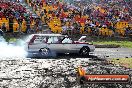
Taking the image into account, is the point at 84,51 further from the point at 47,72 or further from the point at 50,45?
the point at 47,72

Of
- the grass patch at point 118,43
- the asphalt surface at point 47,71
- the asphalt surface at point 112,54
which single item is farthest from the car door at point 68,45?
the grass patch at point 118,43

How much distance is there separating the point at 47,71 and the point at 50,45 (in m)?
5.95

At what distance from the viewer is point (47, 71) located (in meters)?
16.9

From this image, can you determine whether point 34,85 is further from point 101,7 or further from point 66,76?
point 101,7

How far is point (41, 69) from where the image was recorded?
1741 centimetres

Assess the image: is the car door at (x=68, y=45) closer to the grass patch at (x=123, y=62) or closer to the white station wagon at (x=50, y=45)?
the white station wagon at (x=50, y=45)

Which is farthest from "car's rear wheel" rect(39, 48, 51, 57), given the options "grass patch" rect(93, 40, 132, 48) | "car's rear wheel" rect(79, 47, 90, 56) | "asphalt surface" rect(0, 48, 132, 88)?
"grass patch" rect(93, 40, 132, 48)

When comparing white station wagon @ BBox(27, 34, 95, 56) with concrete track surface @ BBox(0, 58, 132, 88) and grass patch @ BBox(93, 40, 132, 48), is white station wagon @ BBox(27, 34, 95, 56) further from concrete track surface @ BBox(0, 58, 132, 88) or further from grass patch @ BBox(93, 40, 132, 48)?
grass patch @ BBox(93, 40, 132, 48)

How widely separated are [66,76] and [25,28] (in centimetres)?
1595

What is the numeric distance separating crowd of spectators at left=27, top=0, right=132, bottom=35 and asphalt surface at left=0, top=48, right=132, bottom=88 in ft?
40.5

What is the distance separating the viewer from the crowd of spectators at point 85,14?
33.8 metres

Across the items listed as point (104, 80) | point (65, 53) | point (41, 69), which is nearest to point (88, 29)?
point (65, 53)

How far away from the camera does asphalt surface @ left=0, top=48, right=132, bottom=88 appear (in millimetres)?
13781

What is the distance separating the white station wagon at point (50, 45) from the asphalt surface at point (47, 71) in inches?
61.8
